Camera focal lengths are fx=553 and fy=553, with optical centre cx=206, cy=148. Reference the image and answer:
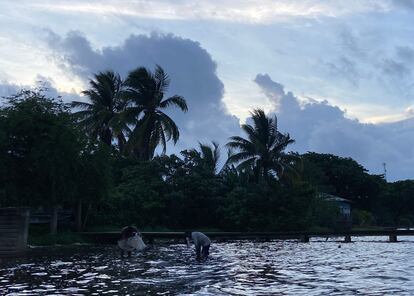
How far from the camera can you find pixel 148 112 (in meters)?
55.2

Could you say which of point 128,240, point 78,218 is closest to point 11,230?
point 128,240

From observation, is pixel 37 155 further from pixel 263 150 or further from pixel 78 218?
pixel 263 150

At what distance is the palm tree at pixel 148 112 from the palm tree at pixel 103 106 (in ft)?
6.88

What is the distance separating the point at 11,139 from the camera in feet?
111

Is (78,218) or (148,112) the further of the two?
(148,112)

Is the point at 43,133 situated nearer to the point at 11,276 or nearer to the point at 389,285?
the point at 11,276

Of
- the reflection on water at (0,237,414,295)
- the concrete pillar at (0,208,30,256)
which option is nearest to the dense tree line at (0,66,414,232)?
the concrete pillar at (0,208,30,256)

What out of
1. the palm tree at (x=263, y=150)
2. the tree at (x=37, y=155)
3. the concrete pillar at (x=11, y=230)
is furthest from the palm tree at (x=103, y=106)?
the concrete pillar at (x=11, y=230)

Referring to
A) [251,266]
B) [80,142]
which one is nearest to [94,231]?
[80,142]

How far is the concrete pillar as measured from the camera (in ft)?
91.4

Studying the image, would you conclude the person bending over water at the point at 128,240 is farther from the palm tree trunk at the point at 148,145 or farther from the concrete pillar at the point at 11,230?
the palm tree trunk at the point at 148,145

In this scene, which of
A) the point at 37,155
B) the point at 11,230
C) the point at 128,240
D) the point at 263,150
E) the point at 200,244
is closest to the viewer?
the point at 200,244

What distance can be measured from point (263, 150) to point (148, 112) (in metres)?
12.1

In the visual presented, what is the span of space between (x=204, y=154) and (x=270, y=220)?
46.0ft
